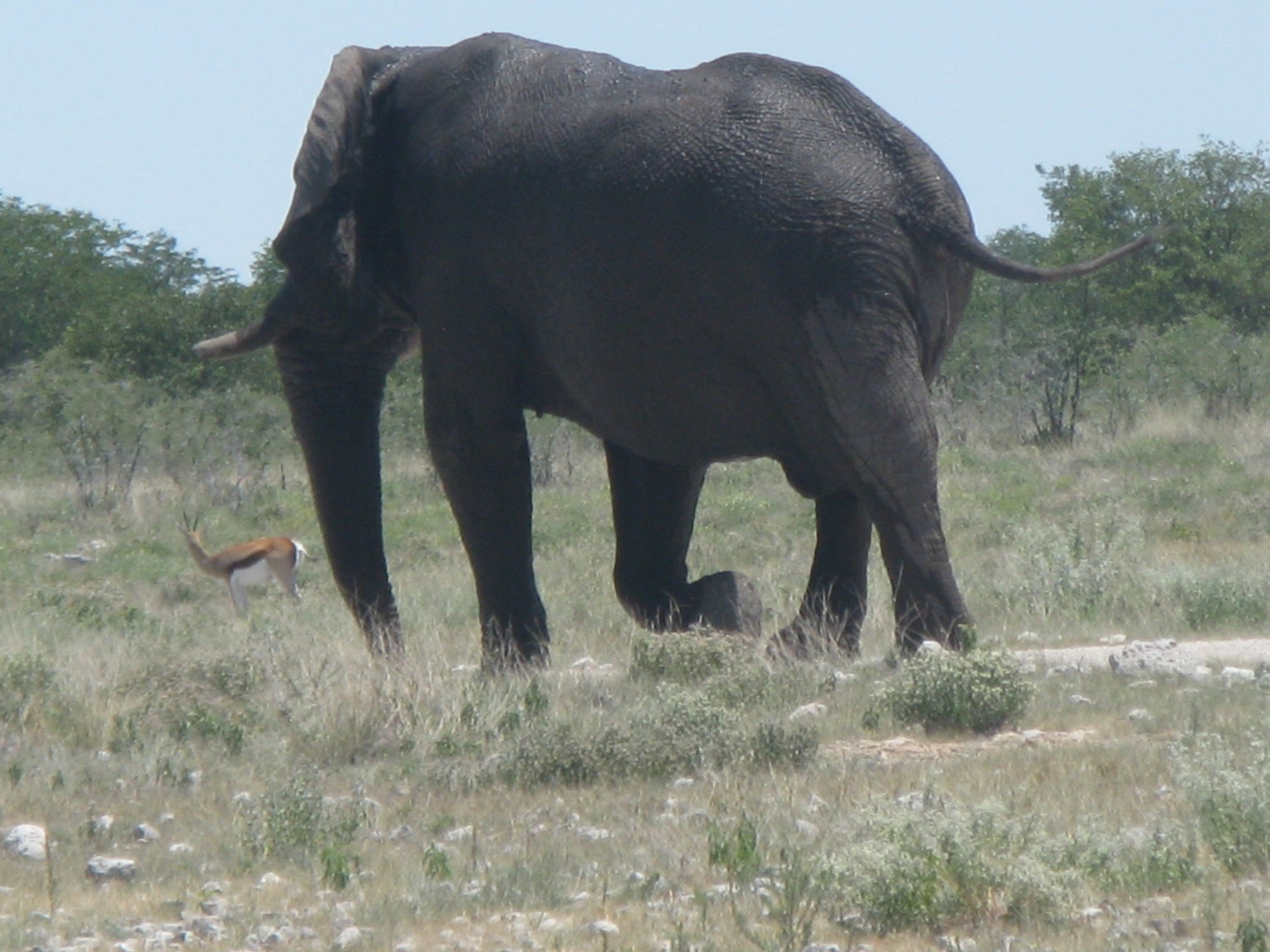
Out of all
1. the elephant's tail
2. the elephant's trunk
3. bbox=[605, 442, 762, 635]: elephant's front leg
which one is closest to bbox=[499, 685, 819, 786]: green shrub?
the elephant's tail

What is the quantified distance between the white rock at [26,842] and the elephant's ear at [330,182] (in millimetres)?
3576

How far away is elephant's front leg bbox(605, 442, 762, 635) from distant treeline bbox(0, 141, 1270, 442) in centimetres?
1446

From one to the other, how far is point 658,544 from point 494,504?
1107 mm

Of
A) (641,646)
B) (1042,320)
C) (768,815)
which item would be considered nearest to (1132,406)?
(1042,320)

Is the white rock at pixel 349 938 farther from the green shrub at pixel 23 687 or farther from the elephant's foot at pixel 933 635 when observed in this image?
the green shrub at pixel 23 687

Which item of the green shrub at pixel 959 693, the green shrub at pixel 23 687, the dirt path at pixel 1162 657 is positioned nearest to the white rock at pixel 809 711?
the green shrub at pixel 959 693

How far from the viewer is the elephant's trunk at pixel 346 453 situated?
32.1 ft

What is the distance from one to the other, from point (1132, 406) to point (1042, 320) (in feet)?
13.3

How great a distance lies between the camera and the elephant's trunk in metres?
9.79

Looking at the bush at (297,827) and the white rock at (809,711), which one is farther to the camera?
the white rock at (809,711)

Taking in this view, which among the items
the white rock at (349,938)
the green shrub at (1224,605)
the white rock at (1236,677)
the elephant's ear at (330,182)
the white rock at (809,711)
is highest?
the elephant's ear at (330,182)

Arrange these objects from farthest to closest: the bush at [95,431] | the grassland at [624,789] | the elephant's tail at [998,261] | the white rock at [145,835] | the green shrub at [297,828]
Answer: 1. the bush at [95,431]
2. the elephant's tail at [998,261]
3. the white rock at [145,835]
4. the green shrub at [297,828]
5. the grassland at [624,789]

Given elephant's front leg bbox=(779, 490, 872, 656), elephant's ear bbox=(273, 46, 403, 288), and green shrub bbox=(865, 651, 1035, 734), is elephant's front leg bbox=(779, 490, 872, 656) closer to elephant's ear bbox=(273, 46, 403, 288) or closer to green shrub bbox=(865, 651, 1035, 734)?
green shrub bbox=(865, 651, 1035, 734)

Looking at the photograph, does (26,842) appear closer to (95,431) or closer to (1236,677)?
(1236,677)
